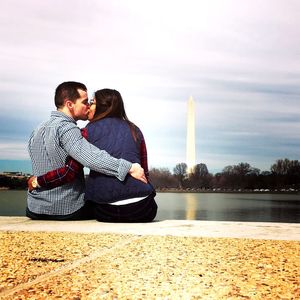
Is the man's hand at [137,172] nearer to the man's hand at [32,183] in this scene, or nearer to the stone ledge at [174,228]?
the stone ledge at [174,228]

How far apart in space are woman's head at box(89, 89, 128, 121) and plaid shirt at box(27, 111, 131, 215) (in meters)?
0.30

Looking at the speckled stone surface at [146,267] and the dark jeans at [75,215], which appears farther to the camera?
the dark jeans at [75,215]

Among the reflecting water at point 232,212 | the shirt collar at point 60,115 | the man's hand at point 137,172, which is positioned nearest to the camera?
the man's hand at point 137,172

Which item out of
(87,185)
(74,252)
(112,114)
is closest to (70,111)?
(112,114)

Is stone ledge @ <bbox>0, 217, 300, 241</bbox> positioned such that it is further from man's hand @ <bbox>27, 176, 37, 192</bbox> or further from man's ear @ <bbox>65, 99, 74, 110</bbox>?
man's ear @ <bbox>65, 99, 74, 110</bbox>

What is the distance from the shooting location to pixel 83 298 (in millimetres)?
2555

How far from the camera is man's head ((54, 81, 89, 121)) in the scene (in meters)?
5.39

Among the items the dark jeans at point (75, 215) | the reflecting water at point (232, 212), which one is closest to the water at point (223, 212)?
the reflecting water at point (232, 212)

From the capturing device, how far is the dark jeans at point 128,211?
5281 millimetres

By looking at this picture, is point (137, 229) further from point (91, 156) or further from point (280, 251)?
point (280, 251)

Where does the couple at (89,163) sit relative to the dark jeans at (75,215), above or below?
above

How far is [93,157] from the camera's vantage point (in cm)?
501

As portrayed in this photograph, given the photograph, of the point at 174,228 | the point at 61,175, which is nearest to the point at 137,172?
the point at 174,228

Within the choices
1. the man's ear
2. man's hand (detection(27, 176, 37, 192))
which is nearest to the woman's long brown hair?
the man's ear
